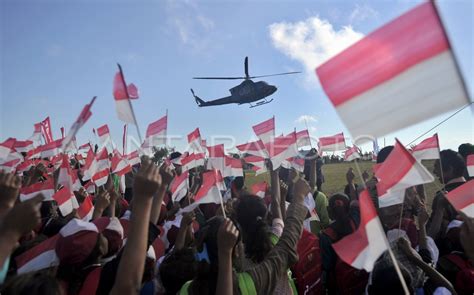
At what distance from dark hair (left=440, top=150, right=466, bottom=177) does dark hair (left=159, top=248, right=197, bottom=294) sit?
3.76 meters

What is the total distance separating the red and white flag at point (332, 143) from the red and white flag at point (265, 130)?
1837mm

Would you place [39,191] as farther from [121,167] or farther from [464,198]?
[464,198]

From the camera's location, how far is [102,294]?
228 centimetres

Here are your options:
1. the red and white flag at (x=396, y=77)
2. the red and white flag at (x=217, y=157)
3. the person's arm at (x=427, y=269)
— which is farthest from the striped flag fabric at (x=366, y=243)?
the red and white flag at (x=217, y=157)

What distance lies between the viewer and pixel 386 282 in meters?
2.29

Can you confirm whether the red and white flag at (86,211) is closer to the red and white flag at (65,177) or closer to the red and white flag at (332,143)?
the red and white flag at (65,177)

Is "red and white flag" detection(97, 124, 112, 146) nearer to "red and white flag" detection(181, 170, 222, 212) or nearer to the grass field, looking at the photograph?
"red and white flag" detection(181, 170, 222, 212)

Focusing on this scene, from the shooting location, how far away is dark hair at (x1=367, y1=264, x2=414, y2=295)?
2.25 metres

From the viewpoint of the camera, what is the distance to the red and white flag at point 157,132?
17.6 ft

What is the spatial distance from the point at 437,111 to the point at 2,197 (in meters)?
2.49

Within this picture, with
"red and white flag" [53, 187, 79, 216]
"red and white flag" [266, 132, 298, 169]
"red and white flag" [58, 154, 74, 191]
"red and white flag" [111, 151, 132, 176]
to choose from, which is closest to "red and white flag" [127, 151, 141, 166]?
"red and white flag" [111, 151, 132, 176]

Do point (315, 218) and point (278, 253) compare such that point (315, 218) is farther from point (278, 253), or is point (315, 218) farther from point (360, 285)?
point (278, 253)

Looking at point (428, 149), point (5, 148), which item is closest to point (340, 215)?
point (428, 149)

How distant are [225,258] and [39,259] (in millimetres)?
1438
